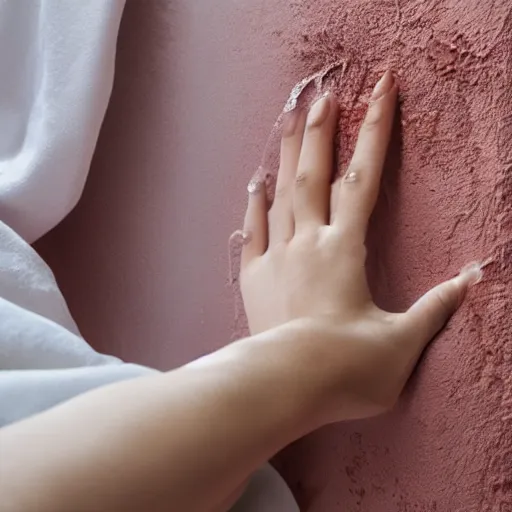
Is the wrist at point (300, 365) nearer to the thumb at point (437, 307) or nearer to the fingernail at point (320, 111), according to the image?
the thumb at point (437, 307)

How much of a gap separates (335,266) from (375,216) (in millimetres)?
46

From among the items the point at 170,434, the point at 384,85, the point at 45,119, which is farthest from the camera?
the point at 45,119

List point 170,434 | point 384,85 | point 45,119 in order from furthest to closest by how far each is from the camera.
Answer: point 45,119
point 384,85
point 170,434

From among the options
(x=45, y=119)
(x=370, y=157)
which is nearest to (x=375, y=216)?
(x=370, y=157)

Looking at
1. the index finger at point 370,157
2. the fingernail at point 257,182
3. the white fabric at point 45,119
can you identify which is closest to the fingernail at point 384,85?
the index finger at point 370,157

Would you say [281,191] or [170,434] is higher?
[281,191]

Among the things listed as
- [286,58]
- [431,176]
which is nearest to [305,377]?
[431,176]

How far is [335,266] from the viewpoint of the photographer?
47 centimetres

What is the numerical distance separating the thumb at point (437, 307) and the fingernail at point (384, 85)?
0.42ft

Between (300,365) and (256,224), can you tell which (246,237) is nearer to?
(256,224)

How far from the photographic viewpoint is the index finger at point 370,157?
1.53 feet

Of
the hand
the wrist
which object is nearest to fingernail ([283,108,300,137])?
the hand

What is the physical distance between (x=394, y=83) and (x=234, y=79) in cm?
17

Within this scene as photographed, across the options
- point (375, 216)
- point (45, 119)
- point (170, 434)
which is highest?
point (45, 119)
